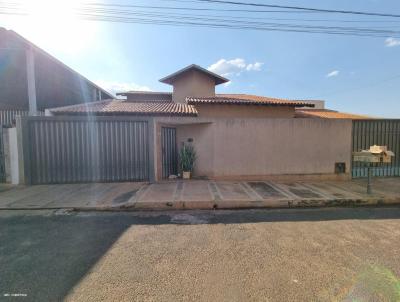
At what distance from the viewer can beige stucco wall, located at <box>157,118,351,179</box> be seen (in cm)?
763

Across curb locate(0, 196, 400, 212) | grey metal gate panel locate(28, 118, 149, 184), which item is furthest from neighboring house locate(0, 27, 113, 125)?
curb locate(0, 196, 400, 212)

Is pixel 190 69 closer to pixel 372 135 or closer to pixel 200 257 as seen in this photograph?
pixel 372 135

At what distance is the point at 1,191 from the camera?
624cm

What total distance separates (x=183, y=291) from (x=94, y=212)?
354 centimetres

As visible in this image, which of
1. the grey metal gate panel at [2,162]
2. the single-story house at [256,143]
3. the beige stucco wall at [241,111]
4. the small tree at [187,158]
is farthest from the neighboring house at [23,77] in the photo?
the beige stucco wall at [241,111]

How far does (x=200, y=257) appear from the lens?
114 inches

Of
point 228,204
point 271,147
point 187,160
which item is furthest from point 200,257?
point 271,147

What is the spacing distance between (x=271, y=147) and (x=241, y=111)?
2505 millimetres

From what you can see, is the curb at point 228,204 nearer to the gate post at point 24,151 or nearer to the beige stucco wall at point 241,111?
the gate post at point 24,151

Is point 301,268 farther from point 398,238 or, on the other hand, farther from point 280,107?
point 280,107

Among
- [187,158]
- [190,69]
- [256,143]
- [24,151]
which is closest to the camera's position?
[24,151]

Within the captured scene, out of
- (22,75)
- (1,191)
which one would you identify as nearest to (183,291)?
(1,191)

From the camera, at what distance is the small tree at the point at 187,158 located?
7.86 m

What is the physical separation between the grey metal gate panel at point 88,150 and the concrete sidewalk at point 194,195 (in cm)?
49
